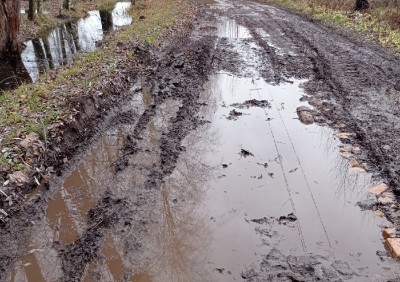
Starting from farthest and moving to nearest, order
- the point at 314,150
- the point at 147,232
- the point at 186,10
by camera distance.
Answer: the point at 186,10 → the point at 314,150 → the point at 147,232

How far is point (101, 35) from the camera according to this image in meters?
17.6

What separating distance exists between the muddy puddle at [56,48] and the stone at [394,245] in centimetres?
987

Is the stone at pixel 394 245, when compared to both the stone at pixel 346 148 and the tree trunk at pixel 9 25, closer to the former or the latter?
the stone at pixel 346 148

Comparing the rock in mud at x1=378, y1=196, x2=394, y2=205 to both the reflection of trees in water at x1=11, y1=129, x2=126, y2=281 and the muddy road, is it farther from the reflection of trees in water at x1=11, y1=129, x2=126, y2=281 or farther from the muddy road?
the reflection of trees in water at x1=11, y1=129, x2=126, y2=281

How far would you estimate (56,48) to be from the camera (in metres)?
15.3

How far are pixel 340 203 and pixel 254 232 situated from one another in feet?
4.75

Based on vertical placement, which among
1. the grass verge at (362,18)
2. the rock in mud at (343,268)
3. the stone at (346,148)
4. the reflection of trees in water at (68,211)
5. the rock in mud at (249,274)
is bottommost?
the rock in mud at (343,268)

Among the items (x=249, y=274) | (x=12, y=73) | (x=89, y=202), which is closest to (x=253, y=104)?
(x=89, y=202)

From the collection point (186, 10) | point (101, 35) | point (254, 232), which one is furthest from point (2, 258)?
point (186, 10)

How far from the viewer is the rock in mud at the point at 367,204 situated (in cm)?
525

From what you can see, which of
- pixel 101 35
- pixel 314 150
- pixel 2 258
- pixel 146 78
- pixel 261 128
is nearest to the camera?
pixel 2 258

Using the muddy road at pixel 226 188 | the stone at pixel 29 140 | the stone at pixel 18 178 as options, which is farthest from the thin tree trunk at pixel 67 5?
the stone at pixel 18 178

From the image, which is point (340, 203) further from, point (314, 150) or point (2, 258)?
point (2, 258)

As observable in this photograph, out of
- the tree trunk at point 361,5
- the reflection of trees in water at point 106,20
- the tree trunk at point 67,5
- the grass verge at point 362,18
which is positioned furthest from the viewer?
the tree trunk at point 67,5
